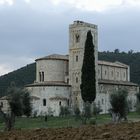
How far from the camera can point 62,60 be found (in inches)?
3733

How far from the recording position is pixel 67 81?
93.3 meters

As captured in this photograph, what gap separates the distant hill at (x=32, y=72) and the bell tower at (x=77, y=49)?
2918 centimetres

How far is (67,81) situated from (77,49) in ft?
19.2

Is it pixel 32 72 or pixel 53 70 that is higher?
pixel 32 72

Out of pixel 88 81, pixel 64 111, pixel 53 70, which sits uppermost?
pixel 53 70

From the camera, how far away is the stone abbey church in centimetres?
8875

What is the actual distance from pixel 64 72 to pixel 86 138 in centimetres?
7889

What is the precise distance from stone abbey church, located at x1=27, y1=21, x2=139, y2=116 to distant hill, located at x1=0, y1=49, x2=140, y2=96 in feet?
86.4

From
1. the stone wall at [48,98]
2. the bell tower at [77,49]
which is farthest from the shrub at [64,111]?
the bell tower at [77,49]

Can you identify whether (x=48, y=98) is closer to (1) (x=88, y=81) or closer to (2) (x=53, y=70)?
(2) (x=53, y=70)

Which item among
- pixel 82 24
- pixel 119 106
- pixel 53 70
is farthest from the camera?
pixel 53 70

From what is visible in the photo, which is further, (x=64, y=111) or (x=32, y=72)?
(x=32, y=72)

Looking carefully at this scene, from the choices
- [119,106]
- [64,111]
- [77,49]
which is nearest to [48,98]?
[64,111]

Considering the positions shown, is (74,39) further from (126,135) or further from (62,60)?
(126,135)
